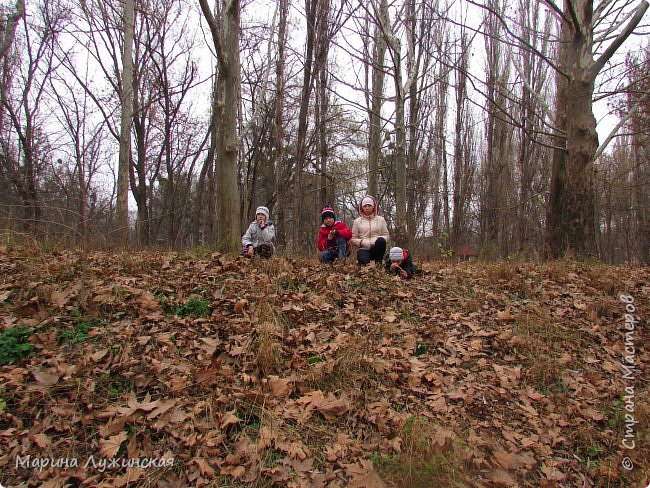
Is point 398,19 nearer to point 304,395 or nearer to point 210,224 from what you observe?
point 304,395

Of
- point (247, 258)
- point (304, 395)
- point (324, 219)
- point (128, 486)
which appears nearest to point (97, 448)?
point (128, 486)

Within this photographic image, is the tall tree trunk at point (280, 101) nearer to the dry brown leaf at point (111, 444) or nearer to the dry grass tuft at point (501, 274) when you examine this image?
the dry grass tuft at point (501, 274)

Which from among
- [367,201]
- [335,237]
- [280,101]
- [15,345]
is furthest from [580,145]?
[280,101]

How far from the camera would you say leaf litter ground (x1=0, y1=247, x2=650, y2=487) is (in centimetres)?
194

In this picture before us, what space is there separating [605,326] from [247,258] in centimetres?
418

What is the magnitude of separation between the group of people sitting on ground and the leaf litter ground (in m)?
1.42

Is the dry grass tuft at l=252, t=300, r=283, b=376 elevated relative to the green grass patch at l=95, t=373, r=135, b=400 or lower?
elevated

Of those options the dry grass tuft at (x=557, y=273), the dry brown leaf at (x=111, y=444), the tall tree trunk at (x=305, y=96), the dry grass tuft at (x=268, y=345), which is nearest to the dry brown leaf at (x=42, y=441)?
the dry brown leaf at (x=111, y=444)

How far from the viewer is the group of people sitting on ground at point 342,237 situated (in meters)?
5.42

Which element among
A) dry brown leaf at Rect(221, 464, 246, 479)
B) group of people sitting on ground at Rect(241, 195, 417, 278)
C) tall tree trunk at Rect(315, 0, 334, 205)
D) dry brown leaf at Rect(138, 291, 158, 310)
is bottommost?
dry brown leaf at Rect(221, 464, 246, 479)

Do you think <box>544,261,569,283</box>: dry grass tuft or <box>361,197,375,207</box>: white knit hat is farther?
<box>361,197,375,207</box>: white knit hat

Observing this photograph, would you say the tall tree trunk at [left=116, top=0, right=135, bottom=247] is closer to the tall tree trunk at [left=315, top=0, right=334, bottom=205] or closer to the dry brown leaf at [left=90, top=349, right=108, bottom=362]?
the tall tree trunk at [left=315, top=0, right=334, bottom=205]

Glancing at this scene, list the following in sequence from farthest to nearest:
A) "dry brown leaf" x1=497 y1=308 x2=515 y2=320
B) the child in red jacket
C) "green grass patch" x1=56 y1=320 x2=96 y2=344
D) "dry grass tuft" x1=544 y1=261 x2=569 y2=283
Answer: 1. the child in red jacket
2. "dry grass tuft" x1=544 y1=261 x2=569 y2=283
3. "dry brown leaf" x1=497 y1=308 x2=515 y2=320
4. "green grass patch" x1=56 y1=320 x2=96 y2=344

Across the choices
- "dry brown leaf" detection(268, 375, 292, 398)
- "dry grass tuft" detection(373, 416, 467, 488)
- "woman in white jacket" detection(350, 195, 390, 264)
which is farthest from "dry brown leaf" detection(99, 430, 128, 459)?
"woman in white jacket" detection(350, 195, 390, 264)
